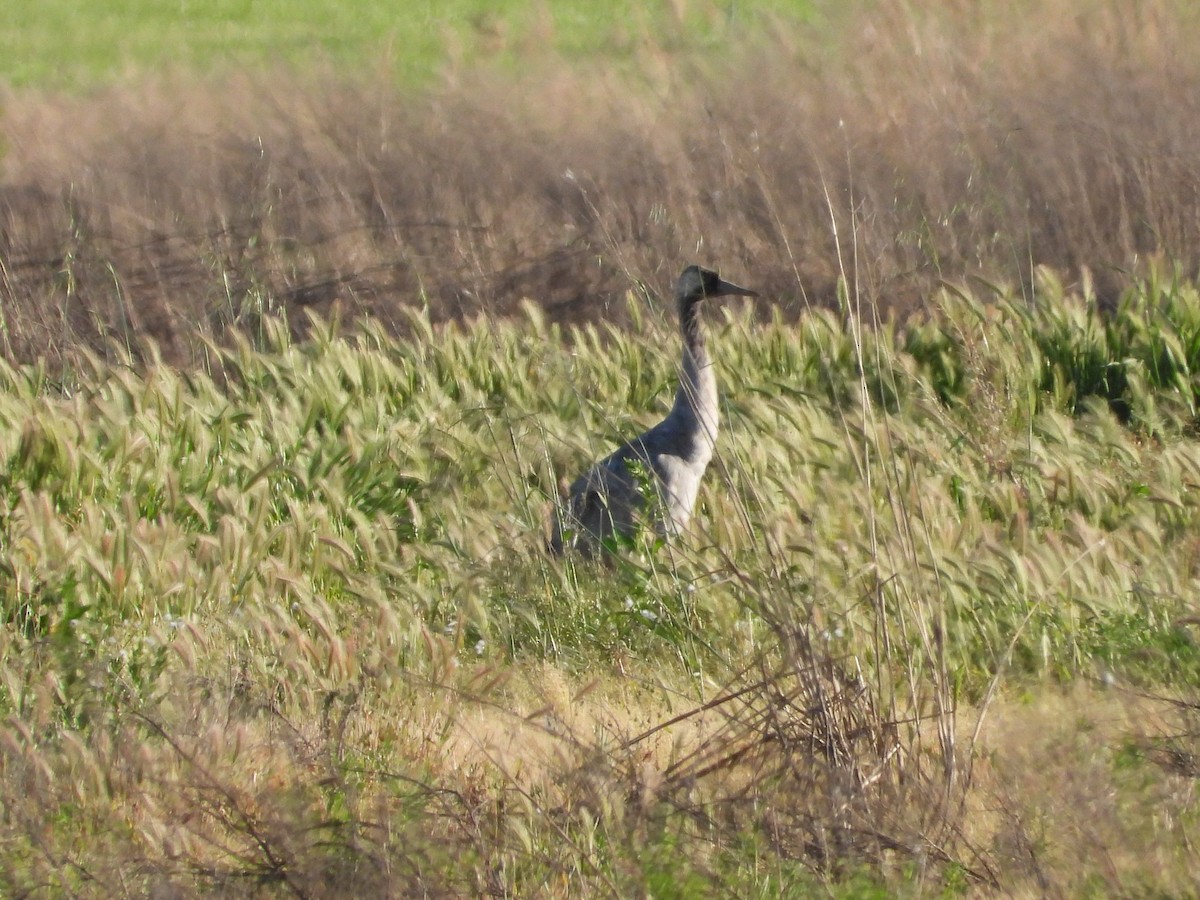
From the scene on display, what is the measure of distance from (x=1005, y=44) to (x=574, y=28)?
8.66 metres

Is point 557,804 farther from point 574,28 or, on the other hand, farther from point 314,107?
point 574,28

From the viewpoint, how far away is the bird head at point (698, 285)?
5.98m

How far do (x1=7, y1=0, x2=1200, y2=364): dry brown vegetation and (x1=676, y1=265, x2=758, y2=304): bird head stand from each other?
260 cm

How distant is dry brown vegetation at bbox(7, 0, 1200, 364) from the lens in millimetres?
9008

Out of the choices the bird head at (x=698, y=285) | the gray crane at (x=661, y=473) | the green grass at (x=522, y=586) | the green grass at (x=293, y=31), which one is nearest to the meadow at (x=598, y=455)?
the green grass at (x=522, y=586)

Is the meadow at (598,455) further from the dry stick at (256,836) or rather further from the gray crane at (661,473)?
the gray crane at (661,473)

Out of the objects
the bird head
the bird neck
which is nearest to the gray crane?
the bird neck

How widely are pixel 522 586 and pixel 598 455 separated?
1.36 m

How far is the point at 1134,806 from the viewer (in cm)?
319

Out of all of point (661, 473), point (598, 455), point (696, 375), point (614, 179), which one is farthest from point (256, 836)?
point (614, 179)

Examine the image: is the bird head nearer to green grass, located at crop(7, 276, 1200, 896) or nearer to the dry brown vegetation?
green grass, located at crop(7, 276, 1200, 896)

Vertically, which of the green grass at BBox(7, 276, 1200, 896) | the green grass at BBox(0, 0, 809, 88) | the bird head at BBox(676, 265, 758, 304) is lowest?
the green grass at BBox(7, 276, 1200, 896)

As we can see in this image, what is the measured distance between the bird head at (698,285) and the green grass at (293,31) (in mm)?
8547

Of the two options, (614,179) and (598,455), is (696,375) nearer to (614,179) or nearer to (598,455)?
(598,455)
